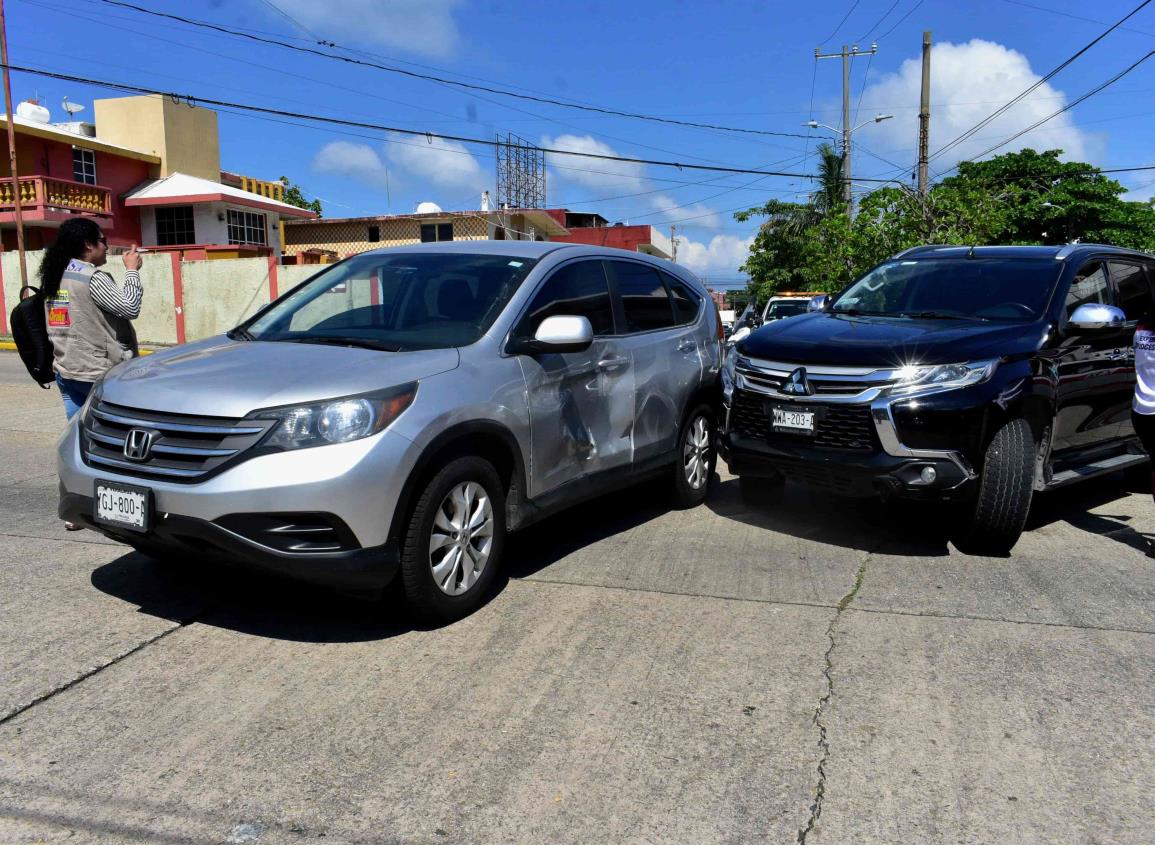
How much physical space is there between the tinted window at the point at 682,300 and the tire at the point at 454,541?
2445 mm

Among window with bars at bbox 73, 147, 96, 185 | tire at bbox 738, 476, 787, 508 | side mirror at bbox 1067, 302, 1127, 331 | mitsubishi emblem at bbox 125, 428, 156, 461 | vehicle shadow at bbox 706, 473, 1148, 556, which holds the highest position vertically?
window with bars at bbox 73, 147, 96, 185

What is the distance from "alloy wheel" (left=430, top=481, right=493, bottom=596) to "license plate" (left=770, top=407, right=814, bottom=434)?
2073 mm

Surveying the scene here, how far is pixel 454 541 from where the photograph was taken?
4305 mm

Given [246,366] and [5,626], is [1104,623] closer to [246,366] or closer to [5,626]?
[246,366]

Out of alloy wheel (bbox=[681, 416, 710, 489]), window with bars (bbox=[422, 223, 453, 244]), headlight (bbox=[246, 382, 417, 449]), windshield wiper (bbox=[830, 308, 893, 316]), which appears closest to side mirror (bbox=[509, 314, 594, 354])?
headlight (bbox=[246, 382, 417, 449])

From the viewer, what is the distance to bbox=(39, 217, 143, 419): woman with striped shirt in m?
5.59

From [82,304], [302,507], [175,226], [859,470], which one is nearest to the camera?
[302,507]

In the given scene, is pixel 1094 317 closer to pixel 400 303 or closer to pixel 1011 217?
pixel 400 303

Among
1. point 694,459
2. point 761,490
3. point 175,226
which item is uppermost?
point 175,226

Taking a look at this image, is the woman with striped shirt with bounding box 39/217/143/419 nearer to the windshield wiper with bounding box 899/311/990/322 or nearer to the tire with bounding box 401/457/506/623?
the tire with bounding box 401/457/506/623

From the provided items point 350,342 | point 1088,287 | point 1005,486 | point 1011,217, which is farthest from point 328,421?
point 1011,217

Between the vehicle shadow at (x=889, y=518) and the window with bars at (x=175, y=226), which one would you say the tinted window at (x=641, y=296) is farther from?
the window with bars at (x=175, y=226)

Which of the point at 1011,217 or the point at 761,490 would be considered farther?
the point at 1011,217

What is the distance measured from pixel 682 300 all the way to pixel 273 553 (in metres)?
3.77
